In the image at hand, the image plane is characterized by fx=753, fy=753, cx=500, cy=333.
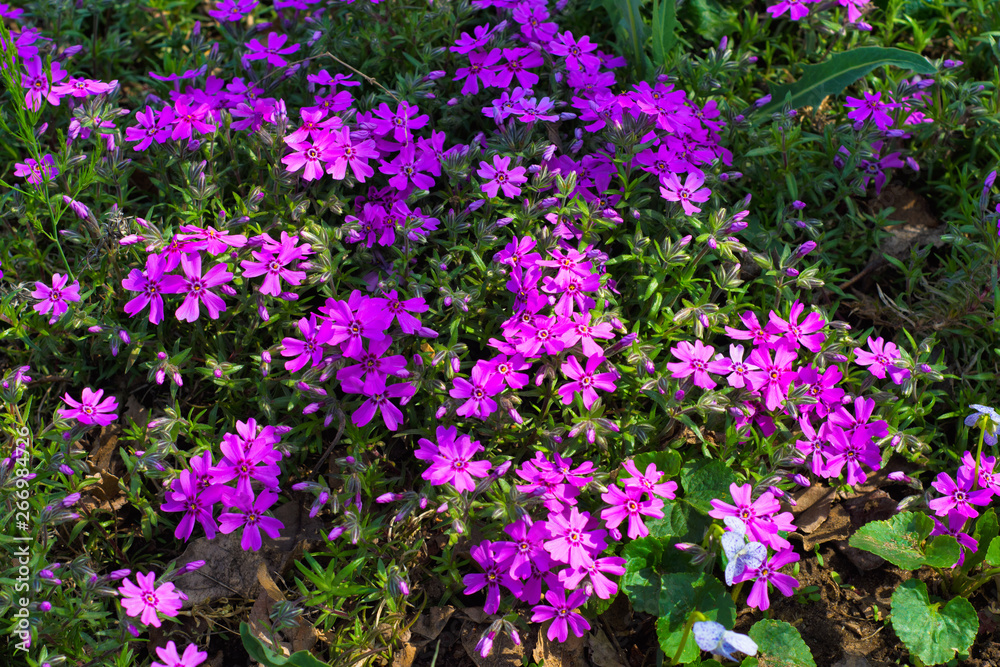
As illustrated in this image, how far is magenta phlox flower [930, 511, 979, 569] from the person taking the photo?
3.16 meters

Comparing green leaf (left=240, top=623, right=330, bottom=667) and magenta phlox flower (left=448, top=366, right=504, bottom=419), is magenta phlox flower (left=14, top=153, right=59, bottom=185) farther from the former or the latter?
green leaf (left=240, top=623, right=330, bottom=667)

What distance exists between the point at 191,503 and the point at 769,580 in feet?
7.77

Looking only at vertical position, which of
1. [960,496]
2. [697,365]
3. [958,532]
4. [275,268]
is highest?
[275,268]

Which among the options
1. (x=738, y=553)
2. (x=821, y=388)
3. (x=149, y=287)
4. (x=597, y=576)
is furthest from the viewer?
(x=821, y=388)

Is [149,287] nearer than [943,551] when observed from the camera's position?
No

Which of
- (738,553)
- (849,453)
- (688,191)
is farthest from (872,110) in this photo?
(738,553)

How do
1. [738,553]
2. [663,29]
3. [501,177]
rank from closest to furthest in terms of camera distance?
[738,553] → [501,177] → [663,29]

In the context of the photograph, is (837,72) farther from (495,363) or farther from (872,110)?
(495,363)

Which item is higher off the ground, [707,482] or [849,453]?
[849,453]

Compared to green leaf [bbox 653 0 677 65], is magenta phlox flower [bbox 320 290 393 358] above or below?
below

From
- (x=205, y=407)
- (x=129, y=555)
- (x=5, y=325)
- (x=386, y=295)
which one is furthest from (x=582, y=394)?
(x=5, y=325)

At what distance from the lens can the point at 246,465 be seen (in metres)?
3.05

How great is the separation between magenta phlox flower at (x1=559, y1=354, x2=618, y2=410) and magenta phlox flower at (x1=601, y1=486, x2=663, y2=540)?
38 centimetres

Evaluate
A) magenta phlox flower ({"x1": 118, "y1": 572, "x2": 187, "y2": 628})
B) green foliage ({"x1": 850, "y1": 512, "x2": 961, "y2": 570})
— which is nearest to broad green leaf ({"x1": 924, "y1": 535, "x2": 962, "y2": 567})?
green foliage ({"x1": 850, "y1": 512, "x2": 961, "y2": 570})
